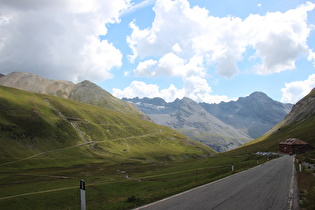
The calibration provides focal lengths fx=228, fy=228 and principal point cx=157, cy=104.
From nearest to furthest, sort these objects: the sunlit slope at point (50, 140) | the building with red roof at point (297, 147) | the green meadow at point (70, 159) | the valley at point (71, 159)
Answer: the green meadow at point (70, 159) < the valley at point (71, 159) < the building with red roof at point (297, 147) < the sunlit slope at point (50, 140)

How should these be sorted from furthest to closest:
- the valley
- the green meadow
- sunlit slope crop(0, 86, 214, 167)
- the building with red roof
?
sunlit slope crop(0, 86, 214, 167) < the building with red roof < the valley < the green meadow

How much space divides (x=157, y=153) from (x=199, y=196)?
17389 cm

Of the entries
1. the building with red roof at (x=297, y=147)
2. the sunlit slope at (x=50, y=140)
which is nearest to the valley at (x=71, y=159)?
the sunlit slope at (x=50, y=140)

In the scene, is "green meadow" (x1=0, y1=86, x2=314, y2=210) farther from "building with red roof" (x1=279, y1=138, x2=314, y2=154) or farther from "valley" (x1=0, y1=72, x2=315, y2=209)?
"building with red roof" (x1=279, y1=138, x2=314, y2=154)

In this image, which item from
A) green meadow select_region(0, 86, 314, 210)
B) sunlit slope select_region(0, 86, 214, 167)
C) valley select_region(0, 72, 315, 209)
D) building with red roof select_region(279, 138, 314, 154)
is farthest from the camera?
sunlit slope select_region(0, 86, 214, 167)

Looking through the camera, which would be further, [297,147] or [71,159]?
[71,159]

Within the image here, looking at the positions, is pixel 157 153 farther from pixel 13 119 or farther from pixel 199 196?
pixel 199 196

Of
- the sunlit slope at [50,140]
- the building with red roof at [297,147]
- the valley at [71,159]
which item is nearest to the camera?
the valley at [71,159]

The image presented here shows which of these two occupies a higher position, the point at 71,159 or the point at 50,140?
the point at 50,140

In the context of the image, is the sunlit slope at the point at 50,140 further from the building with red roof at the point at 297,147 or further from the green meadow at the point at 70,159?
the building with red roof at the point at 297,147

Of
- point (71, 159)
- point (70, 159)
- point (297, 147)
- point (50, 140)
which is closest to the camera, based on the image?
point (297, 147)

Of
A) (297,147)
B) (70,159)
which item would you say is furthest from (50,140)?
(297,147)

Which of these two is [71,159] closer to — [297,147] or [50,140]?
[50,140]

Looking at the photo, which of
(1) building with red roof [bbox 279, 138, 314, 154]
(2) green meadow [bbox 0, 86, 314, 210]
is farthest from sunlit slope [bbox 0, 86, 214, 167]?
(1) building with red roof [bbox 279, 138, 314, 154]
